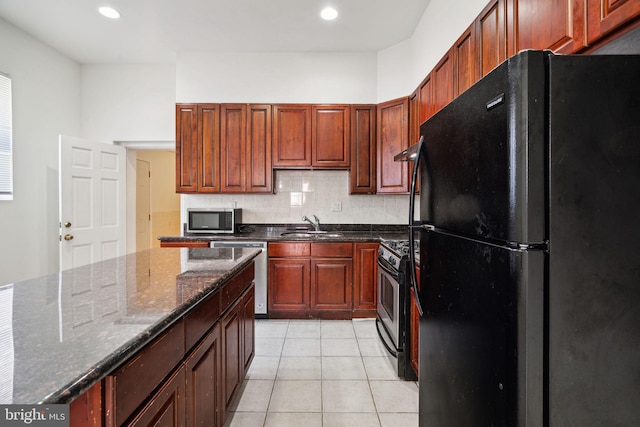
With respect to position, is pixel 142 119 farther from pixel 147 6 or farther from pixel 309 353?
pixel 309 353

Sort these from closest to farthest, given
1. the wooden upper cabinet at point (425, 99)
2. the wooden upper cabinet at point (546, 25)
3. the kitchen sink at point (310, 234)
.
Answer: the wooden upper cabinet at point (546, 25) < the wooden upper cabinet at point (425, 99) < the kitchen sink at point (310, 234)

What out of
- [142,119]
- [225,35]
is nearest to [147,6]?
[225,35]

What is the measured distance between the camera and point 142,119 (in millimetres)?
3982

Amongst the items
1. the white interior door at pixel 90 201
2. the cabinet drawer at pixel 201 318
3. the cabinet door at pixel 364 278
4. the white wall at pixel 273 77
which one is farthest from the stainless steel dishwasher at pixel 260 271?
the cabinet drawer at pixel 201 318

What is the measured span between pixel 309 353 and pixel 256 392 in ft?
2.05

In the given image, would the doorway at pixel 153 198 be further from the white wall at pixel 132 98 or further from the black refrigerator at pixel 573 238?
the black refrigerator at pixel 573 238

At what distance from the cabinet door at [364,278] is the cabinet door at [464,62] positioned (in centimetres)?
176

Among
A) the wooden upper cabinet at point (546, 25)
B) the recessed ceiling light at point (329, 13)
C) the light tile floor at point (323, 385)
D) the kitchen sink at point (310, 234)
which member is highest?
the recessed ceiling light at point (329, 13)

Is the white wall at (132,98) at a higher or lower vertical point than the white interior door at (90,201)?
higher

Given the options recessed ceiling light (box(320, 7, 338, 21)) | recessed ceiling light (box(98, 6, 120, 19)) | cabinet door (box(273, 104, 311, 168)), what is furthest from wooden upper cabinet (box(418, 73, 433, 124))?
recessed ceiling light (box(98, 6, 120, 19))

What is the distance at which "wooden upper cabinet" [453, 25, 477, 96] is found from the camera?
1811mm

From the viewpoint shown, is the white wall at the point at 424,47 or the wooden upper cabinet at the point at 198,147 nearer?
the white wall at the point at 424,47

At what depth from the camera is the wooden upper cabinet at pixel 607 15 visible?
0.87m

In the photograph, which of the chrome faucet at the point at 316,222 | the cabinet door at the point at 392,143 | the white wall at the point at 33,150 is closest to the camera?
the white wall at the point at 33,150
